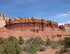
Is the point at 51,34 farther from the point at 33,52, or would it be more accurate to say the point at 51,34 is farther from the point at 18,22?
the point at 33,52

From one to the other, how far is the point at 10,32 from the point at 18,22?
21.3ft

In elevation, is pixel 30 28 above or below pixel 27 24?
below

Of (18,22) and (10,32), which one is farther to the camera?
(18,22)

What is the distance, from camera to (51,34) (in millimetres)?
56469

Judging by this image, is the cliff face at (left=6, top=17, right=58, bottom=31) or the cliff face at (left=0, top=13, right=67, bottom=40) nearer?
the cliff face at (left=0, top=13, right=67, bottom=40)

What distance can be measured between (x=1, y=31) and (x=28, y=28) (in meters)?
11.2

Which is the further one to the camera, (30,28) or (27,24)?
(27,24)

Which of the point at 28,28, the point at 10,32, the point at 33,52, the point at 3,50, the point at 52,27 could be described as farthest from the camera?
the point at 52,27

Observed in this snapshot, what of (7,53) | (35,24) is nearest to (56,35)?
(35,24)

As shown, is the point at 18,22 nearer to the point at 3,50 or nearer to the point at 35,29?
the point at 35,29

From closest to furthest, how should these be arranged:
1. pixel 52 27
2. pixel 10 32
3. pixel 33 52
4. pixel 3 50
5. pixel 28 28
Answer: pixel 3 50 < pixel 33 52 < pixel 10 32 < pixel 28 28 < pixel 52 27

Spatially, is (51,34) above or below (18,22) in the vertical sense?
below

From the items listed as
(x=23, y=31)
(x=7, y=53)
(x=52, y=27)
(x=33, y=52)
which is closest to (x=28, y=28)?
(x=23, y=31)

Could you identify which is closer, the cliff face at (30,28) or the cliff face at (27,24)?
the cliff face at (30,28)
